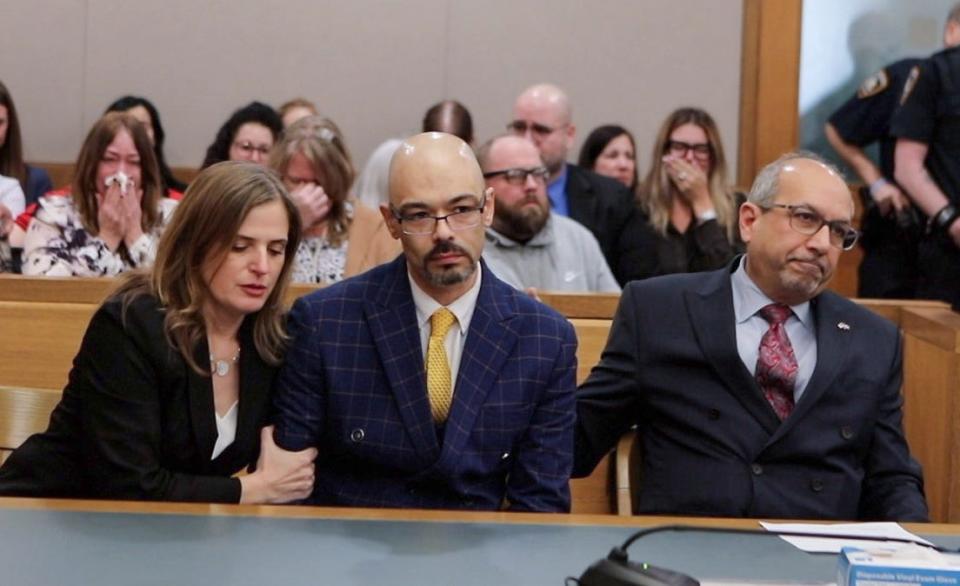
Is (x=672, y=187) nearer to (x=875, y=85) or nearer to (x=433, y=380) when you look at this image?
(x=875, y=85)

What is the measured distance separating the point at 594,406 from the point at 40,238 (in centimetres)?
235

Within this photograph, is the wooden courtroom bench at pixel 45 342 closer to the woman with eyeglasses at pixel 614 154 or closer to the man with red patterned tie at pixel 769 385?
the man with red patterned tie at pixel 769 385

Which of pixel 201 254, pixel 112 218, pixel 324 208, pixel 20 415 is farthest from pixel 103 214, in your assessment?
pixel 201 254

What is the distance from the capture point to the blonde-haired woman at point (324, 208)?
4.77 metres

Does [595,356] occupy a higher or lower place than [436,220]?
lower

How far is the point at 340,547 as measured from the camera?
222 cm

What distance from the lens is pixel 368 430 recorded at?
110 inches

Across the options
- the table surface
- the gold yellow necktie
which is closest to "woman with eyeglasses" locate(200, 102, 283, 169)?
the gold yellow necktie

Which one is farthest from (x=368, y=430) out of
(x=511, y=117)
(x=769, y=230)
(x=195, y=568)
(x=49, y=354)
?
(x=511, y=117)

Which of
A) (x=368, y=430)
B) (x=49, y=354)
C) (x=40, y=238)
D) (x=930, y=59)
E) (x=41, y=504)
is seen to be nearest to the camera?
(x=41, y=504)

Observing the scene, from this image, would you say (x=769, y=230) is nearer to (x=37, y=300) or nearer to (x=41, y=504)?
(x=41, y=504)

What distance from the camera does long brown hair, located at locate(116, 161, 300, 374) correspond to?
9.30ft

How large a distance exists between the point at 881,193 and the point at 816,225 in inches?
107

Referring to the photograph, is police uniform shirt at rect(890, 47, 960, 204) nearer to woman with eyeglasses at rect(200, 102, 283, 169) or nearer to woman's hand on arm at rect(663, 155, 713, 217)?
woman's hand on arm at rect(663, 155, 713, 217)
